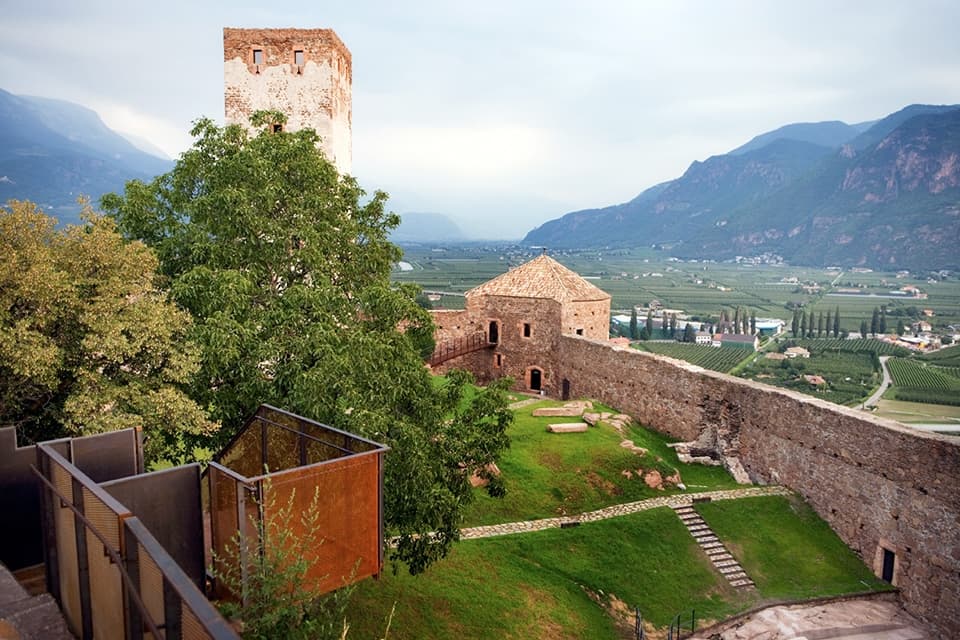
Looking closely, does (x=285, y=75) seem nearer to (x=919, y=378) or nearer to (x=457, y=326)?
(x=457, y=326)

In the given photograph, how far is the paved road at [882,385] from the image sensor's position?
58.2 meters

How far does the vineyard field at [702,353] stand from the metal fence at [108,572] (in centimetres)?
7245

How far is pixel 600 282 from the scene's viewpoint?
620 ft

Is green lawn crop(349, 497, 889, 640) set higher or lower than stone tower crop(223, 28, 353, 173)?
lower

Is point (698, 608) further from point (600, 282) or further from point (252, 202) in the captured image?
point (600, 282)

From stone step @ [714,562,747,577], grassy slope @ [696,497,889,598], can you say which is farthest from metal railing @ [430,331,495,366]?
stone step @ [714,562,747,577]

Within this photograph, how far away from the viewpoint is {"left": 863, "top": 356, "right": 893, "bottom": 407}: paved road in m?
58.2

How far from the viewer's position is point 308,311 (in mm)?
13070

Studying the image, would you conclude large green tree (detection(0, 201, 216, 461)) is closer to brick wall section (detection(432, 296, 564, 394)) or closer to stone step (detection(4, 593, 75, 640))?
stone step (detection(4, 593, 75, 640))

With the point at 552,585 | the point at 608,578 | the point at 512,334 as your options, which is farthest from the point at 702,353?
the point at 552,585

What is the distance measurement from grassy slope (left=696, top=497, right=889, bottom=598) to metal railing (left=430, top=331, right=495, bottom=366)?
16361 mm

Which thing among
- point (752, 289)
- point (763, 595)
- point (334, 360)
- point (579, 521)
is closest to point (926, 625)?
point (763, 595)

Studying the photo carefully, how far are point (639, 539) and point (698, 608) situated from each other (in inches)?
102

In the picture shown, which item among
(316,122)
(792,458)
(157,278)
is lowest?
(792,458)
